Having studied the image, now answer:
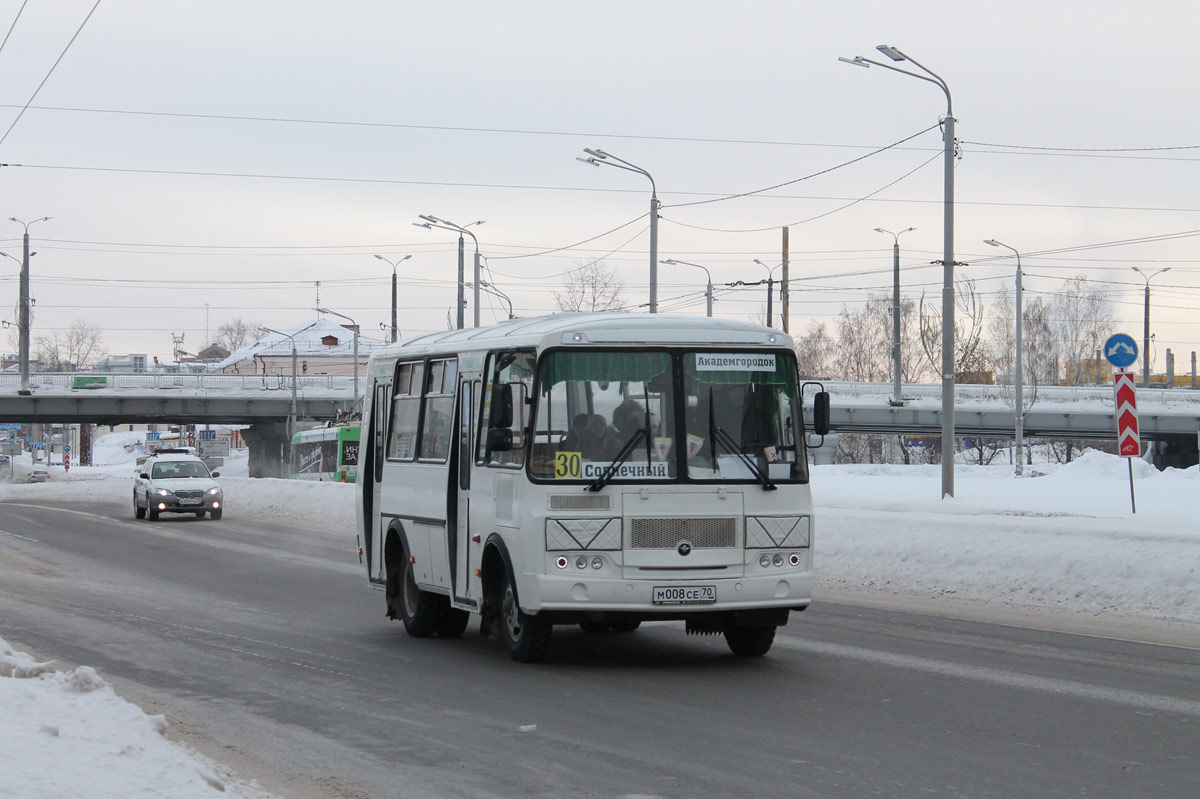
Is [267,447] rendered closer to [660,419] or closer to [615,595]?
[660,419]

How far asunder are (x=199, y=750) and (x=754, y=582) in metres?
4.53

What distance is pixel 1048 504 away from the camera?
29078mm

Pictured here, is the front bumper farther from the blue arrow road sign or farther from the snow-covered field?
the blue arrow road sign

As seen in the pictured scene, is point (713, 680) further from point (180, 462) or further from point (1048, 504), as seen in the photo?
point (180, 462)

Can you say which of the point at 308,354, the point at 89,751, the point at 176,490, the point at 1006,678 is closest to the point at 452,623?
the point at 1006,678

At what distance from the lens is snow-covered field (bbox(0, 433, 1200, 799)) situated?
662 cm

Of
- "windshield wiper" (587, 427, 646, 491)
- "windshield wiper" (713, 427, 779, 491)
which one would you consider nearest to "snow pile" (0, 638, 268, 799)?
"windshield wiper" (587, 427, 646, 491)

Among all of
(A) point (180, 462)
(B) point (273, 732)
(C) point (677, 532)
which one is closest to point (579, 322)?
(C) point (677, 532)

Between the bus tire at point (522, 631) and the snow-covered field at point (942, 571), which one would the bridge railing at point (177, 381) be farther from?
the bus tire at point (522, 631)

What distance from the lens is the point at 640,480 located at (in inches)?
429

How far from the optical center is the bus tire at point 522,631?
1123 cm

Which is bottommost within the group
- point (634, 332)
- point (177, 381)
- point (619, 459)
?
point (619, 459)

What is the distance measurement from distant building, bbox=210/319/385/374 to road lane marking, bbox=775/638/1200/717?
132 meters

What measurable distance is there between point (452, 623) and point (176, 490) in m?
25.8
